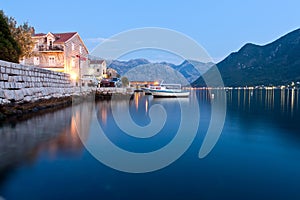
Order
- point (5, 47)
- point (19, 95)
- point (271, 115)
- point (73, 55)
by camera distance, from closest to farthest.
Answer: point (19, 95), point (5, 47), point (271, 115), point (73, 55)

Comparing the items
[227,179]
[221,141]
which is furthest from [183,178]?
[221,141]

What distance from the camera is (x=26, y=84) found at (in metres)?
12.8

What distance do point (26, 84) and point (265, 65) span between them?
560 ft

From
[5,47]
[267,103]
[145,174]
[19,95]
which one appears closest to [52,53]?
[5,47]

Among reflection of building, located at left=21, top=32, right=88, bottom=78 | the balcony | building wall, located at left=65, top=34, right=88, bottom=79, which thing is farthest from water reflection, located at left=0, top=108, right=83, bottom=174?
building wall, located at left=65, top=34, right=88, bottom=79

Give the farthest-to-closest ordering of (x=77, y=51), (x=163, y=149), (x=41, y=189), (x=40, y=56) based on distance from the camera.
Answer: (x=77, y=51)
(x=40, y=56)
(x=163, y=149)
(x=41, y=189)

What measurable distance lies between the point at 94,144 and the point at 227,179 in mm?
3977

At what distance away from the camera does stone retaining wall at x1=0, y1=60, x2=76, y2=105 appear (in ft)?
34.1

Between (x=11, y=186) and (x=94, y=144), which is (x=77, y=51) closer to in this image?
(x=94, y=144)

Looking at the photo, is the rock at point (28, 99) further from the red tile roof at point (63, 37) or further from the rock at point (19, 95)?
the red tile roof at point (63, 37)

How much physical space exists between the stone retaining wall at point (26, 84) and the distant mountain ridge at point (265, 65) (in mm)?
132710

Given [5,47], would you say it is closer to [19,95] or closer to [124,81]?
[19,95]

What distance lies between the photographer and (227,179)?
14.0 ft

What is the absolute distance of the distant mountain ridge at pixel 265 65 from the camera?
5217 inches
